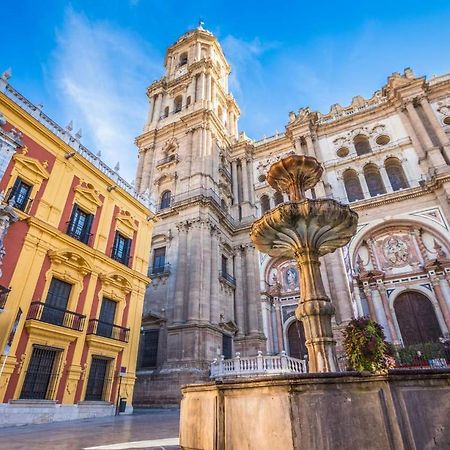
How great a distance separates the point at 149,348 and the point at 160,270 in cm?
463

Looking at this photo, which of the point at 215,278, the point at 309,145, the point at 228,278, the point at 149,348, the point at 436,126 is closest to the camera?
the point at 149,348

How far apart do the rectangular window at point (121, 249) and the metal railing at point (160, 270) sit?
504 cm

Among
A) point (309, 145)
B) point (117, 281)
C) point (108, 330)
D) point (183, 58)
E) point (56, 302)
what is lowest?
point (108, 330)

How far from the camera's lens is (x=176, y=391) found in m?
14.7

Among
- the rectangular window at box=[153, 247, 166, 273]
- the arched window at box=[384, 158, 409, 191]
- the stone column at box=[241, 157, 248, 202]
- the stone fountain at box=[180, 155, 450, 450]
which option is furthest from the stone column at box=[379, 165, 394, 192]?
the stone fountain at box=[180, 155, 450, 450]

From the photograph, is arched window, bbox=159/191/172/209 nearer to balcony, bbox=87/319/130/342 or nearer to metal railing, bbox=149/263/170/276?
metal railing, bbox=149/263/170/276

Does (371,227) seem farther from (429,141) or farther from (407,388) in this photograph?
(407,388)

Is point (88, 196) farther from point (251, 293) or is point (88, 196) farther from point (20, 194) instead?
point (251, 293)

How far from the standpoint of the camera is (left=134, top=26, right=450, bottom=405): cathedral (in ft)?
55.0

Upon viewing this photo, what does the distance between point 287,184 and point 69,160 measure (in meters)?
9.07

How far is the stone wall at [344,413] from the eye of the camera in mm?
3057

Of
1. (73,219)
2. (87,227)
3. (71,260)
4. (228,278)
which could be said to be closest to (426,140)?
(228,278)

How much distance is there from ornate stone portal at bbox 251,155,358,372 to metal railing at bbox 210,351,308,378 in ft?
25.2

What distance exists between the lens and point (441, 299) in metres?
16.3
